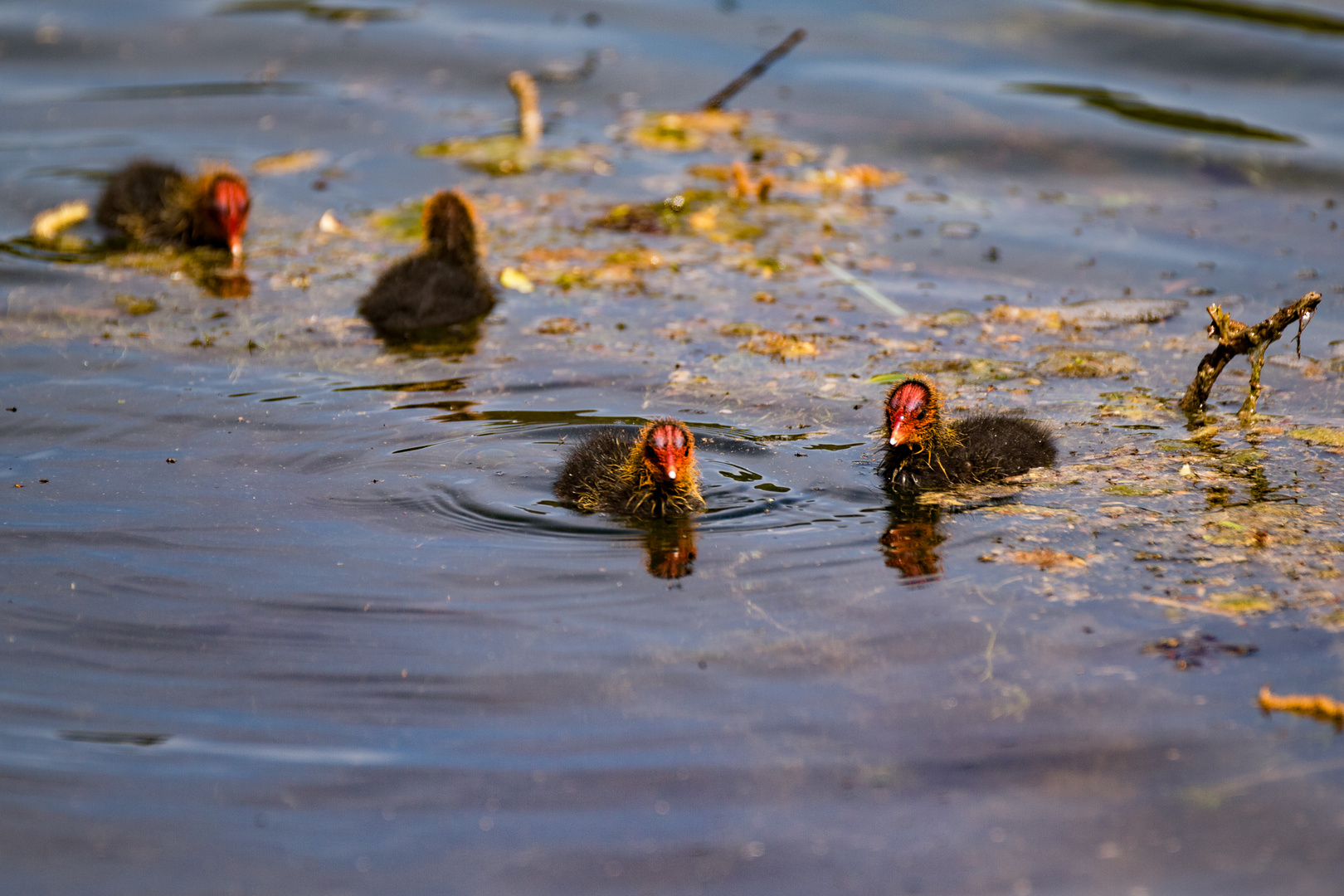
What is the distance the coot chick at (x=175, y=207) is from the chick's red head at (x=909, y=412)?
13.9 ft

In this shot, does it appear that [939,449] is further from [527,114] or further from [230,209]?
[527,114]

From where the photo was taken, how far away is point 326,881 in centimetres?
307

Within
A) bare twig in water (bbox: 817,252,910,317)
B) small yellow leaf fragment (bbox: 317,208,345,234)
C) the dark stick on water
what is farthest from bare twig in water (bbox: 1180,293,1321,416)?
small yellow leaf fragment (bbox: 317,208,345,234)

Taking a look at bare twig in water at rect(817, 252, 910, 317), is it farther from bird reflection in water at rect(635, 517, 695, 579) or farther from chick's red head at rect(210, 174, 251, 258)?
chick's red head at rect(210, 174, 251, 258)

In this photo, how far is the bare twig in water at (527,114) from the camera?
9.08 meters

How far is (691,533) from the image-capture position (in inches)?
178

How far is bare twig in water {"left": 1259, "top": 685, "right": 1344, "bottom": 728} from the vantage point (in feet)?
11.4

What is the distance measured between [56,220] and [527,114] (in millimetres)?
3030

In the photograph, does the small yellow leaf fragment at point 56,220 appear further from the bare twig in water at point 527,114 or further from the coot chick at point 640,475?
the coot chick at point 640,475

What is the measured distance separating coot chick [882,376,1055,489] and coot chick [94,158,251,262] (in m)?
4.23

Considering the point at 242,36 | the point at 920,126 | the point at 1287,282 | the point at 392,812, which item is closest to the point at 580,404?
the point at 392,812

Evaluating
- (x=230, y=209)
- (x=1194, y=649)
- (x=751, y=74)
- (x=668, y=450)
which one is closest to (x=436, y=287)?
(x=230, y=209)

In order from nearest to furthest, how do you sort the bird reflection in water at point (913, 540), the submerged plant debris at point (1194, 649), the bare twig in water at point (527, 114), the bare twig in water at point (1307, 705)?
1. the bare twig in water at point (1307, 705)
2. the submerged plant debris at point (1194, 649)
3. the bird reflection in water at point (913, 540)
4. the bare twig in water at point (527, 114)

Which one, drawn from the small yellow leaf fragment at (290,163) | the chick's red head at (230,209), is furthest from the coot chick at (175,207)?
the small yellow leaf fragment at (290,163)
